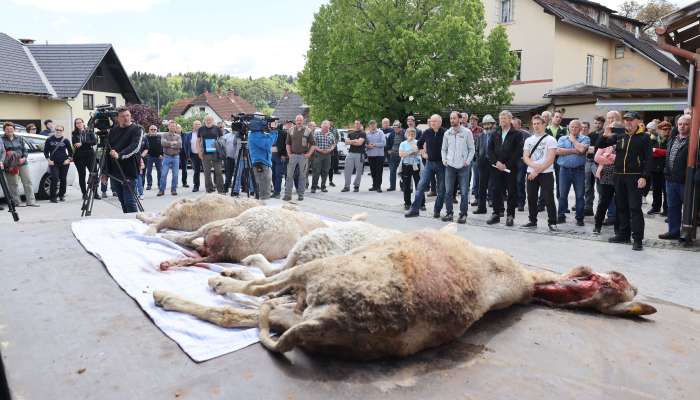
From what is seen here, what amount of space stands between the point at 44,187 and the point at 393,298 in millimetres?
12351

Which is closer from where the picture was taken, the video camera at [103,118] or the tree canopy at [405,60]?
the video camera at [103,118]

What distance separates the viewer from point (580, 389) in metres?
2.42

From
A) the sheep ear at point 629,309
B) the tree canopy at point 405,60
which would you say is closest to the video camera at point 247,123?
the sheep ear at point 629,309

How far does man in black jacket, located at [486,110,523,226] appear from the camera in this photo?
29.0 ft

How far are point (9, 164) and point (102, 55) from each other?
24.8 meters

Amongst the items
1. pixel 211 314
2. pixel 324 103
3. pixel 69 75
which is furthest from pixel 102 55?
pixel 211 314

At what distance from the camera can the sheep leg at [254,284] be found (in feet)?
9.66

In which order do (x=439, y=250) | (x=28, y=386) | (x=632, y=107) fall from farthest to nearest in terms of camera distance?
(x=632, y=107) → (x=439, y=250) → (x=28, y=386)

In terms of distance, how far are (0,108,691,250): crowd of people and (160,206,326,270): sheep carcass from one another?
3.92 metres

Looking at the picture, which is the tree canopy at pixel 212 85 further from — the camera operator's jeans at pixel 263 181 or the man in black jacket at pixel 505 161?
the man in black jacket at pixel 505 161

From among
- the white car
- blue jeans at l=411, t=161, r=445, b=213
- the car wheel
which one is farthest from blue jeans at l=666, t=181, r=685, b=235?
the car wheel

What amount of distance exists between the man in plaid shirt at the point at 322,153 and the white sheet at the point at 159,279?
26.4 ft

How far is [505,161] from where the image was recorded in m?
8.88

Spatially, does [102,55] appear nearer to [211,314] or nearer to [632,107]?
[632,107]
